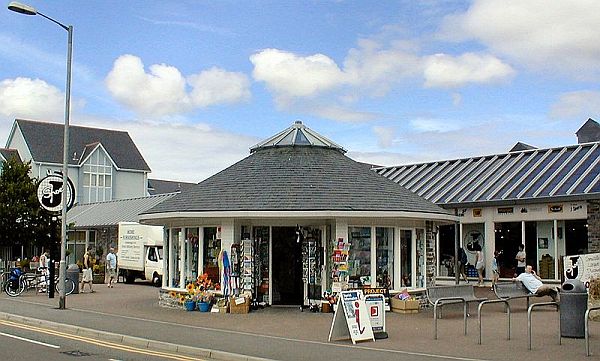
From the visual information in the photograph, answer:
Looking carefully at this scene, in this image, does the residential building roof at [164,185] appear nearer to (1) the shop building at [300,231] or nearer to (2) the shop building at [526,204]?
(2) the shop building at [526,204]

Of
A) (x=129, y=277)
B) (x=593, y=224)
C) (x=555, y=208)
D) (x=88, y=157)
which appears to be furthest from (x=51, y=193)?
(x=88, y=157)

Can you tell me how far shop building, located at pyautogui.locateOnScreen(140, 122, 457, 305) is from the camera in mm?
21547

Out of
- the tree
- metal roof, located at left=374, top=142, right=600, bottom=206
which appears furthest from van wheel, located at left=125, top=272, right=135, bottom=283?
metal roof, located at left=374, top=142, right=600, bottom=206

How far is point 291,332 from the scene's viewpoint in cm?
1691

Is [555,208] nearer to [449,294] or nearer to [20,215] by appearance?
[449,294]

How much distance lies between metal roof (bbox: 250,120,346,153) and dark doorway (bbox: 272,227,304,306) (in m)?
3.61

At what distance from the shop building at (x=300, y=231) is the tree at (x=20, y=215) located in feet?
40.3

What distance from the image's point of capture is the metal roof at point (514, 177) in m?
28.4

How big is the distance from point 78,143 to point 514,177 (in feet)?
171

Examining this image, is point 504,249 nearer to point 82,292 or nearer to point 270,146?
point 270,146

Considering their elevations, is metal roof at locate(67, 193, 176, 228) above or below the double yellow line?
above

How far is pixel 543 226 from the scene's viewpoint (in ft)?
95.8

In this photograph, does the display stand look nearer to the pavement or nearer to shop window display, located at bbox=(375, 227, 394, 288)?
the pavement

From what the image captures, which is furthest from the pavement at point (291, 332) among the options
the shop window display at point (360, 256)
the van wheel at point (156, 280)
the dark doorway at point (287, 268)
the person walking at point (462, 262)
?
the van wheel at point (156, 280)
